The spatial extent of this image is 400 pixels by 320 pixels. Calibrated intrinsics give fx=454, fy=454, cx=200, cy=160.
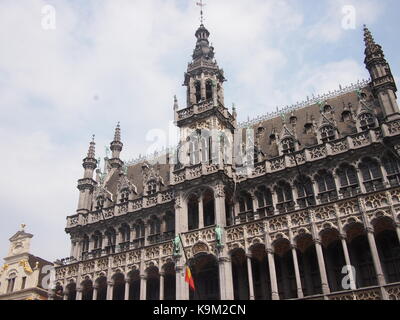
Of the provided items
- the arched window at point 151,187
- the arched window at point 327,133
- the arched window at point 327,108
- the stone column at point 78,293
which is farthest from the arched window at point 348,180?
the stone column at point 78,293

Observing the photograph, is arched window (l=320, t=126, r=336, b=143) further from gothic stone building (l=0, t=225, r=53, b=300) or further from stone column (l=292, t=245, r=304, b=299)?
gothic stone building (l=0, t=225, r=53, b=300)

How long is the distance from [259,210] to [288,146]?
6.44m

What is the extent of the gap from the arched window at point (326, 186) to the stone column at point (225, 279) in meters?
8.71

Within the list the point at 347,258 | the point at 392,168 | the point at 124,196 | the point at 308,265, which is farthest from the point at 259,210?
the point at 124,196

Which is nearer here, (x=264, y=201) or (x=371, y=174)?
(x=371, y=174)

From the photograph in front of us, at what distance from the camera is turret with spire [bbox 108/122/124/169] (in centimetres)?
5416

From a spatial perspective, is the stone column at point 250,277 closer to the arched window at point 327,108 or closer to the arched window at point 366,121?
the arched window at point 366,121

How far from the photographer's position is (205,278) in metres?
36.2

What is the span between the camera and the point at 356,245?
104 feet

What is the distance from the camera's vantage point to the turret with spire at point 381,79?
34.8 m

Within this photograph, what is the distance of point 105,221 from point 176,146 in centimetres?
1020

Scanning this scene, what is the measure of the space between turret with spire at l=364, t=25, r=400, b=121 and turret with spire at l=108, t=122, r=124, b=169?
29.9 m

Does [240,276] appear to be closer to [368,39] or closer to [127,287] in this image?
[127,287]
